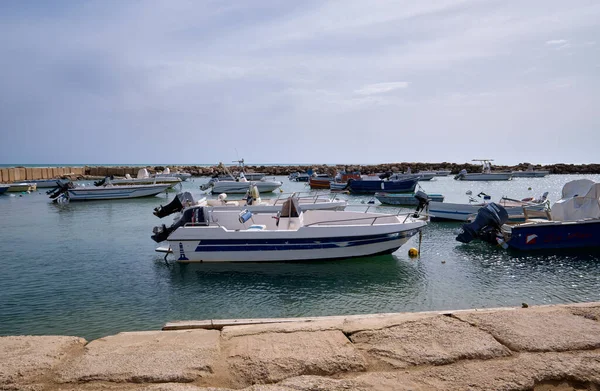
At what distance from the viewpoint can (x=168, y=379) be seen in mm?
3346

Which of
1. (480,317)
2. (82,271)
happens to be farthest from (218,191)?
(480,317)

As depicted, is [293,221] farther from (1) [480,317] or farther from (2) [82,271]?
(1) [480,317]

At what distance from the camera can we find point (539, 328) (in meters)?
4.21

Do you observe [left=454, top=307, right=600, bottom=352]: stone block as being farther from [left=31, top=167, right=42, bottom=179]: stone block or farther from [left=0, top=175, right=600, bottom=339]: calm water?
[left=31, top=167, right=42, bottom=179]: stone block

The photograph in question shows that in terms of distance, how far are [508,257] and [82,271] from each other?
1512 cm

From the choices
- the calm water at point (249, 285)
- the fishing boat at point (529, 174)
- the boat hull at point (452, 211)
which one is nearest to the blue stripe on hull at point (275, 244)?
the calm water at point (249, 285)

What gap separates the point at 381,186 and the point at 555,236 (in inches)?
1017

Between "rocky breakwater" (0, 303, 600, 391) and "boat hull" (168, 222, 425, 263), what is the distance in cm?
834

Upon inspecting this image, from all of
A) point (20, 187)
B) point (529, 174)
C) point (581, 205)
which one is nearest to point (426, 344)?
point (581, 205)

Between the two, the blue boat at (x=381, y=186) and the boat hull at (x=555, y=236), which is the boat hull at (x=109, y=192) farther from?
the boat hull at (x=555, y=236)

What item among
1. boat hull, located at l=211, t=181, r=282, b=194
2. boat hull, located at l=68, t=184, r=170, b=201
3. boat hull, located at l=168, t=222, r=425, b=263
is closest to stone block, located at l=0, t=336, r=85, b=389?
boat hull, located at l=168, t=222, r=425, b=263

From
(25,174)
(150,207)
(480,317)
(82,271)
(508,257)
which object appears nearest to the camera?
(480,317)

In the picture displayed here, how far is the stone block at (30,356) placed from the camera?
3414 mm

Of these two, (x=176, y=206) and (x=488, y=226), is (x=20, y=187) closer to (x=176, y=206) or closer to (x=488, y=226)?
(x=176, y=206)
